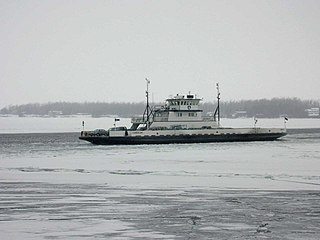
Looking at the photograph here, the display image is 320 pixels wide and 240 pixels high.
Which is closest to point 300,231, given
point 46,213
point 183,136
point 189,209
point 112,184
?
point 189,209

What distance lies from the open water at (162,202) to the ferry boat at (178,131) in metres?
40.7

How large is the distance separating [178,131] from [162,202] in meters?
61.0

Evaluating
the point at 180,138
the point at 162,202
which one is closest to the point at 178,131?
the point at 180,138

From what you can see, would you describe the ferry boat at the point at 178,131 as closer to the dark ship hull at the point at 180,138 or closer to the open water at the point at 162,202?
the dark ship hull at the point at 180,138

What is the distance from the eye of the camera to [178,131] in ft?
284

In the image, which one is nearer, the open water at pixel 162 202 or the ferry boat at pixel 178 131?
the open water at pixel 162 202

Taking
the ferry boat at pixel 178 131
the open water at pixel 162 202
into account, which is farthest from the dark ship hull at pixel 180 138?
the open water at pixel 162 202

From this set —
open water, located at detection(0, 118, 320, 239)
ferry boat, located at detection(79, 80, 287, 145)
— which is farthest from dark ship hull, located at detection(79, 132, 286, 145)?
open water, located at detection(0, 118, 320, 239)

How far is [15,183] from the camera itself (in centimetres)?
3347

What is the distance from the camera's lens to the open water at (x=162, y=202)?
19531 mm

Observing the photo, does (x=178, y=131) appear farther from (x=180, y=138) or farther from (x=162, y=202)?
(x=162, y=202)

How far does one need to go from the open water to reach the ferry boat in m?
40.7

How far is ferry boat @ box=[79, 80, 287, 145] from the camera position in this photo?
84375 millimetres

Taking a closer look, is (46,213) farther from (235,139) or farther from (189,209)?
(235,139)
